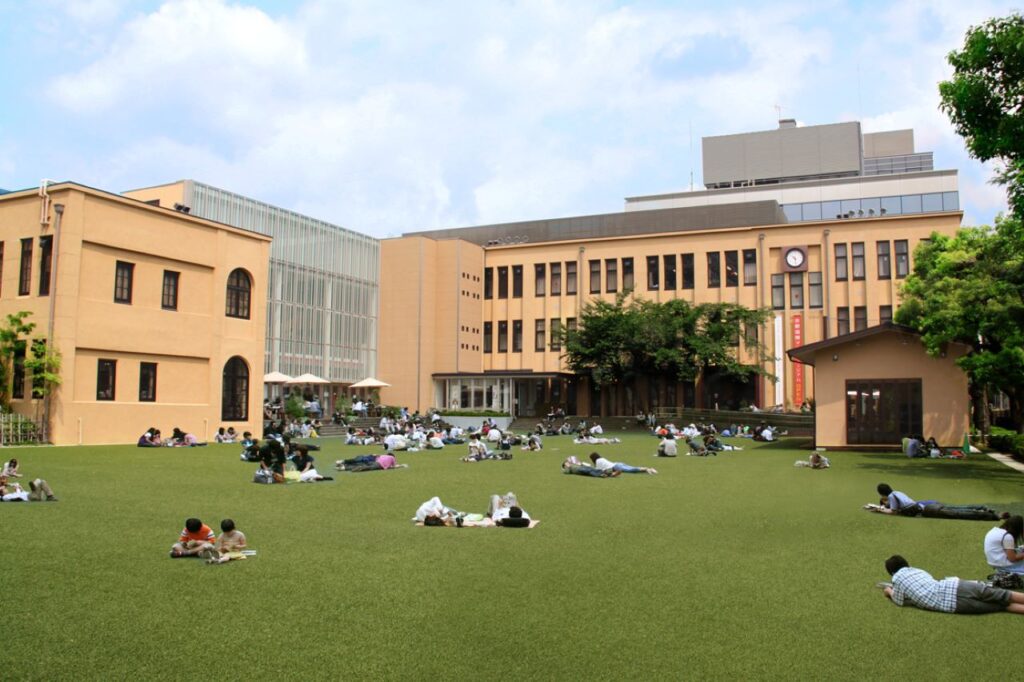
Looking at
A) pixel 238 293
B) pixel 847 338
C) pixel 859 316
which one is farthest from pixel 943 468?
pixel 859 316

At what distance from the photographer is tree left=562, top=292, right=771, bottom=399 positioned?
152ft

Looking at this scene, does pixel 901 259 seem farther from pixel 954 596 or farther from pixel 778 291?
pixel 954 596

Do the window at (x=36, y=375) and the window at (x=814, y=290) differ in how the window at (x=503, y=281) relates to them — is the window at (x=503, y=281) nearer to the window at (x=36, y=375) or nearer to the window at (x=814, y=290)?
the window at (x=814, y=290)

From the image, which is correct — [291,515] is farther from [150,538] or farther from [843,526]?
[843,526]

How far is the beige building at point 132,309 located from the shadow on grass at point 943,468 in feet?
79.9

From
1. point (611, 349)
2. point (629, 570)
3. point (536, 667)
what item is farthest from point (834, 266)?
point (536, 667)

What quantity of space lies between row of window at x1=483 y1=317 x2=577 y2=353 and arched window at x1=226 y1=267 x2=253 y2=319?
22.8 meters

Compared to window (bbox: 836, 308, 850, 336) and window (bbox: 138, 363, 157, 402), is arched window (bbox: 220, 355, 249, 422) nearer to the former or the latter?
window (bbox: 138, 363, 157, 402)

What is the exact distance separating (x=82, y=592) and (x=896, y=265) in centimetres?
4775

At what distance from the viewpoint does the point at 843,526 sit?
39.9 feet

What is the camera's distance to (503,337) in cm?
5728

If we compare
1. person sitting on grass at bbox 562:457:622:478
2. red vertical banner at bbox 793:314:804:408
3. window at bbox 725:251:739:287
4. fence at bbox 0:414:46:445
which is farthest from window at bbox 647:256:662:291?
fence at bbox 0:414:46:445

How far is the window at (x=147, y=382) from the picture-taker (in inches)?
1220

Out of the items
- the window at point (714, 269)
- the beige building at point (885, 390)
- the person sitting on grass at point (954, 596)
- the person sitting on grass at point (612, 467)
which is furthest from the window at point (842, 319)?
the person sitting on grass at point (954, 596)
